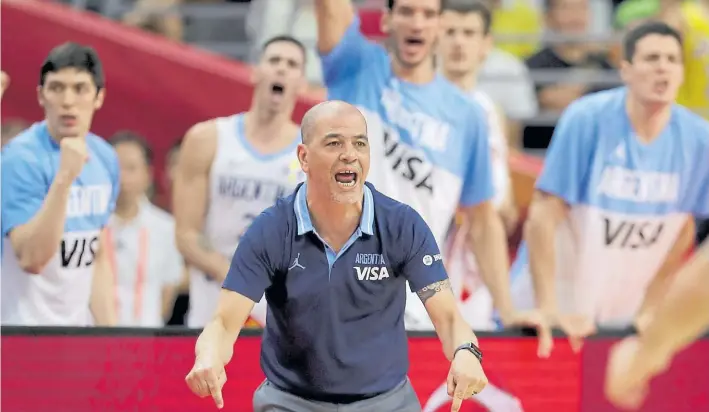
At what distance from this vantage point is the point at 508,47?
10953 millimetres

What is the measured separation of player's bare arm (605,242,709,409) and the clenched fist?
101 inches

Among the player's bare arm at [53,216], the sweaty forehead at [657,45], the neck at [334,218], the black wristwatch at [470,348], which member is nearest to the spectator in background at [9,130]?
the player's bare arm at [53,216]

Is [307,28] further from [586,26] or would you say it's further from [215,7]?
[586,26]

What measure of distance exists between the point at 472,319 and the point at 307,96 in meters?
2.55

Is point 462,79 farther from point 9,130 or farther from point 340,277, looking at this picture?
point 340,277

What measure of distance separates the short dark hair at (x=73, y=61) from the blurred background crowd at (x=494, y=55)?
2.09 m

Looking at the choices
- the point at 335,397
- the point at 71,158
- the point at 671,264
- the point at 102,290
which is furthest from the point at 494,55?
the point at 335,397

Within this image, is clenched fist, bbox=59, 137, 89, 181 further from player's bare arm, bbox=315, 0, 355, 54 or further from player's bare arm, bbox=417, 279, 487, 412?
player's bare arm, bbox=417, 279, 487, 412

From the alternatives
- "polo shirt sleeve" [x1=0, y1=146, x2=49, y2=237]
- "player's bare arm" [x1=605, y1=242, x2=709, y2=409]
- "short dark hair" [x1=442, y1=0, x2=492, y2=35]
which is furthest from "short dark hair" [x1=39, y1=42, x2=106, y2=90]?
"player's bare arm" [x1=605, y1=242, x2=709, y2=409]

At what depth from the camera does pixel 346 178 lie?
481cm

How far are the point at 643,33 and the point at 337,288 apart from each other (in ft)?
9.69

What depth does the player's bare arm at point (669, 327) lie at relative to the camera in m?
4.00

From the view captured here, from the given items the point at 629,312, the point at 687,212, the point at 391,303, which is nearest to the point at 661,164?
the point at 687,212

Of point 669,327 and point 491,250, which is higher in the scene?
point 669,327
